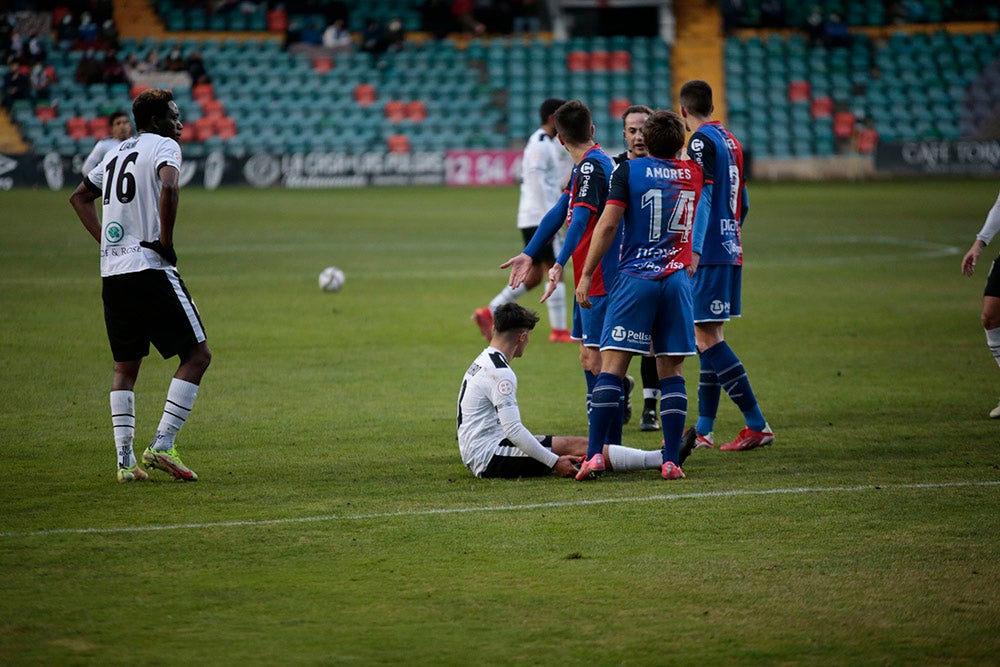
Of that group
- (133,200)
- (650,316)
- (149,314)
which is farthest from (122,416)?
(650,316)

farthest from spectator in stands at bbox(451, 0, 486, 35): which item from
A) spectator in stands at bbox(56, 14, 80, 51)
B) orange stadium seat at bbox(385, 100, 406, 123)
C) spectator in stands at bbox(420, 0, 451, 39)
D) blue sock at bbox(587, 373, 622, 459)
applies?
blue sock at bbox(587, 373, 622, 459)

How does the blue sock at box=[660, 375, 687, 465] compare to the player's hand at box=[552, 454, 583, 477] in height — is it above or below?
above

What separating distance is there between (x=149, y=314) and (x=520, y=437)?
2.14 meters

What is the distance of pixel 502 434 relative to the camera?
24.4ft

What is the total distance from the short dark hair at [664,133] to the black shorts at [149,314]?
105 inches

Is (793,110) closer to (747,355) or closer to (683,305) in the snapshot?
(747,355)

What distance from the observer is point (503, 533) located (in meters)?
6.18

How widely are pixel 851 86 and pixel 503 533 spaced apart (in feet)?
127

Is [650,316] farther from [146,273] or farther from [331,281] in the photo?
[331,281]

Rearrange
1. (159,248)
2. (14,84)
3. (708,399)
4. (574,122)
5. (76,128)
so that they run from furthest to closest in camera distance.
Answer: (14,84)
(76,128)
(708,399)
(574,122)
(159,248)

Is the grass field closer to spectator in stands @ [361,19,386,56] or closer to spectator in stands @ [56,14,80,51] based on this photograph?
spectator in stands @ [56,14,80,51]

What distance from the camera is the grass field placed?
484cm

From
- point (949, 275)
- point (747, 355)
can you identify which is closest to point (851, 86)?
point (949, 275)

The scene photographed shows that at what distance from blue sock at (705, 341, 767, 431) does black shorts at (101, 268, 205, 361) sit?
3237mm
